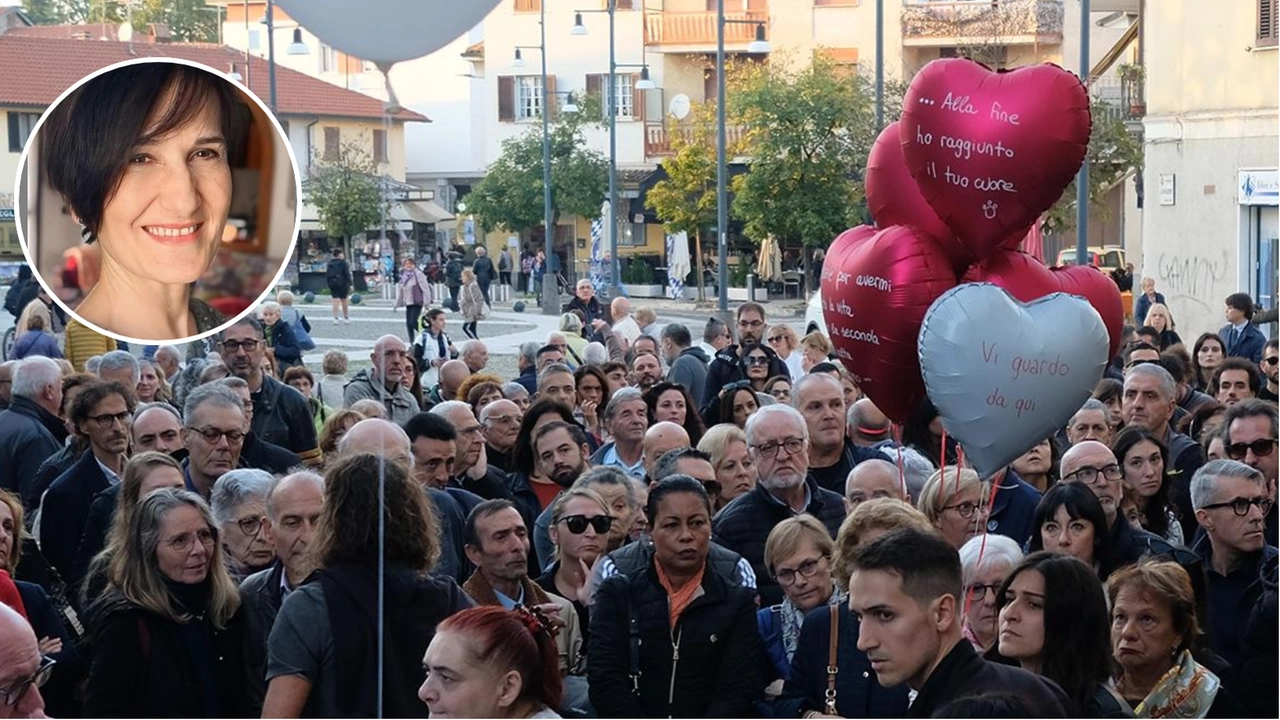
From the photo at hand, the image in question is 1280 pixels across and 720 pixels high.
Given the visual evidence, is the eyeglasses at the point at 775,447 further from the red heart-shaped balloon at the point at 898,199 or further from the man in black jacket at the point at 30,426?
the man in black jacket at the point at 30,426

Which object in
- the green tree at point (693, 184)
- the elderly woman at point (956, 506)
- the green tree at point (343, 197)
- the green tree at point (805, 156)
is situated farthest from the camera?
the green tree at point (343, 197)

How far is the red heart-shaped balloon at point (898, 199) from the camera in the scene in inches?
238

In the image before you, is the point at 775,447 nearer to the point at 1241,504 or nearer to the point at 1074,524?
the point at 1074,524

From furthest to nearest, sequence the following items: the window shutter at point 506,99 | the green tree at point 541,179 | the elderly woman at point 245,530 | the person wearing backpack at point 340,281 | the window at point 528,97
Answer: the window shutter at point 506,99, the window at point 528,97, the green tree at point 541,179, the person wearing backpack at point 340,281, the elderly woman at point 245,530

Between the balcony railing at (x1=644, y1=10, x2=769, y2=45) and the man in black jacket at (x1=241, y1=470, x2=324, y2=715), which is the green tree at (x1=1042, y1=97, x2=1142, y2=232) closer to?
the balcony railing at (x1=644, y1=10, x2=769, y2=45)

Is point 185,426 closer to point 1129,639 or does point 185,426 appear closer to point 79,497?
point 79,497

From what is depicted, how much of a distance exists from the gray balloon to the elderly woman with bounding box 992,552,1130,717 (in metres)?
2.07

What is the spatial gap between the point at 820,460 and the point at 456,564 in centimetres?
226

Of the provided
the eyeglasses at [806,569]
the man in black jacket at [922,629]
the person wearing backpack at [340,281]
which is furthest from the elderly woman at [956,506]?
the person wearing backpack at [340,281]

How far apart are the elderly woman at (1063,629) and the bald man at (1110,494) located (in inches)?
55.4

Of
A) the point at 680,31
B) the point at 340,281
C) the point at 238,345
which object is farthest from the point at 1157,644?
the point at 680,31

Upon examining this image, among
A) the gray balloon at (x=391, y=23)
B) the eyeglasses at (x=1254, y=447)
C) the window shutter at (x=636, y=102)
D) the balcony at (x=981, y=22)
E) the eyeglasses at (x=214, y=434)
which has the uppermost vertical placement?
the balcony at (x=981, y=22)

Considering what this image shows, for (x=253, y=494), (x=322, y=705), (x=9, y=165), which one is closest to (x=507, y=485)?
(x=253, y=494)

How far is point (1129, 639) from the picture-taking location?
5012 millimetres
